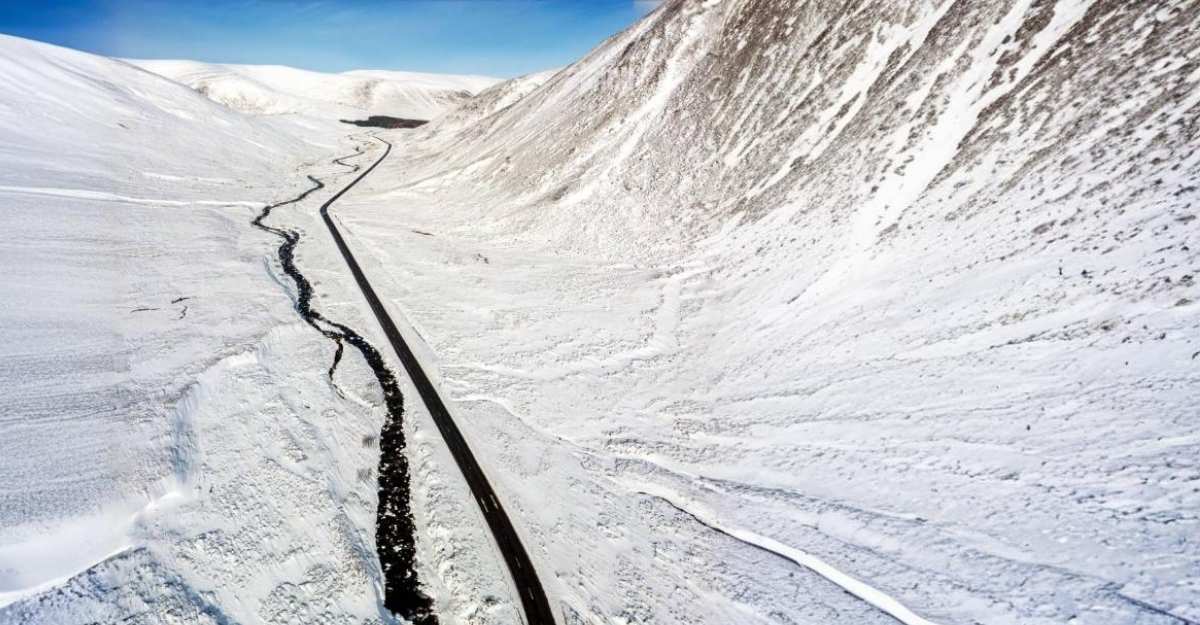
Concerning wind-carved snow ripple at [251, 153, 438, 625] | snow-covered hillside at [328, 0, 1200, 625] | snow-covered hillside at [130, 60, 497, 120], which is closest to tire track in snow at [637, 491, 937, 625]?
snow-covered hillside at [328, 0, 1200, 625]

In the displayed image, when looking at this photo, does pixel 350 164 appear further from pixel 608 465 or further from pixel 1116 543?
pixel 1116 543

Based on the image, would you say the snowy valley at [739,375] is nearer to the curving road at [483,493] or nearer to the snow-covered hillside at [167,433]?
the snow-covered hillside at [167,433]

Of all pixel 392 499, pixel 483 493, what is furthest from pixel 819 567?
pixel 392 499

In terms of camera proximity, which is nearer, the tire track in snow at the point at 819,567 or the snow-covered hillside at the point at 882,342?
the tire track in snow at the point at 819,567

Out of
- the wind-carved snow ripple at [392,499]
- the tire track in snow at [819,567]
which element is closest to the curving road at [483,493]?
the wind-carved snow ripple at [392,499]

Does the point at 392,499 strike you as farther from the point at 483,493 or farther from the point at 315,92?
the point at 315,92

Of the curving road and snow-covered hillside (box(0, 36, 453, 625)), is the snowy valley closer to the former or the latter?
snow-covered hillside (box(0, 36, 453, 625))
